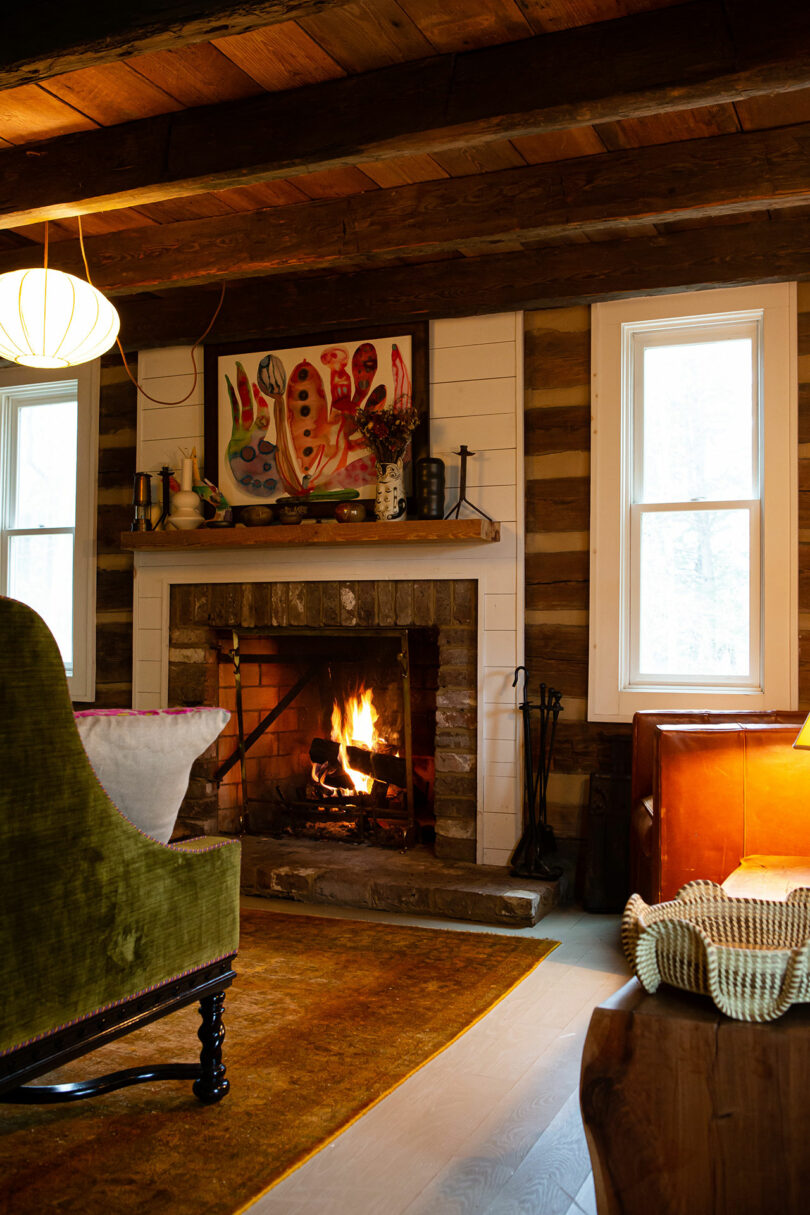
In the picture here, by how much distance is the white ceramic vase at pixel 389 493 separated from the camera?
444cm

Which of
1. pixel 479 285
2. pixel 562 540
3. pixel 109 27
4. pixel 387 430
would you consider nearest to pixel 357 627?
pixel 387 430

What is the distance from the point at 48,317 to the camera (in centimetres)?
323

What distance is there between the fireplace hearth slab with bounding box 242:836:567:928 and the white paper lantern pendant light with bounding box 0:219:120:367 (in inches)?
89.2

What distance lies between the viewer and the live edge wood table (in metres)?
1.38

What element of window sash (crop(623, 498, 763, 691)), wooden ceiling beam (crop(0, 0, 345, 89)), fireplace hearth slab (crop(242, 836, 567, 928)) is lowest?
fireplace hearth slab (crop(242, 836, 567, 928))

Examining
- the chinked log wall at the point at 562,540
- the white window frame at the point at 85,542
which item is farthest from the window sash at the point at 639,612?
the white window frame at the point at 85,542

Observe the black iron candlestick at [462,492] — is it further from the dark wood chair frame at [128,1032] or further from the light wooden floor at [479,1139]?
the dark wood chair frame at [128,1032]

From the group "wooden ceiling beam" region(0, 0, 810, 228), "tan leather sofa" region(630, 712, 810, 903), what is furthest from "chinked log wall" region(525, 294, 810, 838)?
"wooden ceiling beam" region(0, 0, 810, 228)

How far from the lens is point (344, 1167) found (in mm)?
2059

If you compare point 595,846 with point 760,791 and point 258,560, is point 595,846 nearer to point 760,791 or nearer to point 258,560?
point 760,791

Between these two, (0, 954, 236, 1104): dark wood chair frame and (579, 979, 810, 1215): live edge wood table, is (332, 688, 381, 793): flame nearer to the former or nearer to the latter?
(0, 954, 236, 1104): dark wood chair frame

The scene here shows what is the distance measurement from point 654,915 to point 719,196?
2724 mm

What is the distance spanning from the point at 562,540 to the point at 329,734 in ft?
5.05

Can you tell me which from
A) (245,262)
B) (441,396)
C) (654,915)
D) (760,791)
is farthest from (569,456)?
(654,915)
